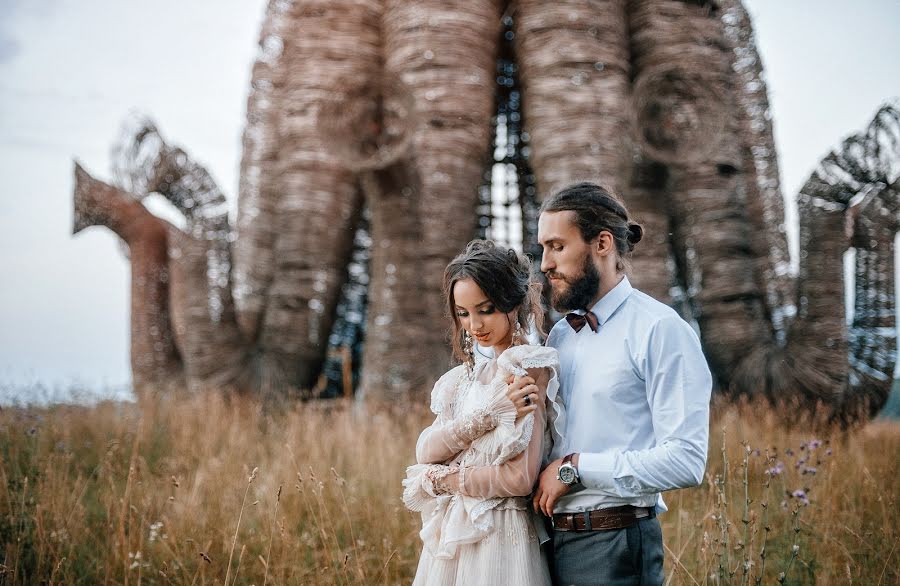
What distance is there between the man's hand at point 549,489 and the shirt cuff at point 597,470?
0.05 meters

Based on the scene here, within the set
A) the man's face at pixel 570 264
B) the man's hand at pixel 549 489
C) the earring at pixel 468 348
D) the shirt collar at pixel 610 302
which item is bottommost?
the man's hand at pixel 549 489

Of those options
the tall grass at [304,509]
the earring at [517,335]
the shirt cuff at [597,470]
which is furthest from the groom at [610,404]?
the tall grass at [304,509]

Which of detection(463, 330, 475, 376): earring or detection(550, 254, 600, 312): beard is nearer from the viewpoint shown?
detection(550, 254, 600, 312): beard

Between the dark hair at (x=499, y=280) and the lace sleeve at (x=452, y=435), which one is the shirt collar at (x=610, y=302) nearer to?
the dark hair at (x=499, y=280)

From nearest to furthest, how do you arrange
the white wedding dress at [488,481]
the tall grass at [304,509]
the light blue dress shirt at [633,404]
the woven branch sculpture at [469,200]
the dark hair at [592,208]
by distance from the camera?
the light blue dress shirt at [633,404] → the white wedding dress at [488,481] → the dark hair at [592,208] → the tall grass at [304,509] → the woven branch sculpture at [469,200]

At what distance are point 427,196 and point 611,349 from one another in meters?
5.26

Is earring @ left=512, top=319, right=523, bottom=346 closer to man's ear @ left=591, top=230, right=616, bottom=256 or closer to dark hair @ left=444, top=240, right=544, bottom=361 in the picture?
dark hair @ left=444, top=240, right=544, bottom=361

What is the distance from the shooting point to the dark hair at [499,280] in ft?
6.23

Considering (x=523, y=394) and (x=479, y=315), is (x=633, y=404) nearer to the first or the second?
(x=523, y=394)

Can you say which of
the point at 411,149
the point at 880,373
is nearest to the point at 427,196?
the point at 411,149

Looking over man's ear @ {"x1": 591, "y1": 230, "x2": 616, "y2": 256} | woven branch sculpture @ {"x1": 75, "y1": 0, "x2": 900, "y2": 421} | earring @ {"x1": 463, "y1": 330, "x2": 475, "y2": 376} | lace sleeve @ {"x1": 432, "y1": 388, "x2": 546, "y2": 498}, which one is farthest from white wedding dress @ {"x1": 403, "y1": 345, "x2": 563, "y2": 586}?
woven branch sculpture @ {"x1": 75, "y1": 0, "x2": 900, "y2": 421}

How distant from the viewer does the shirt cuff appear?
66.3 inches

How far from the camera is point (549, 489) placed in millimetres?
1752

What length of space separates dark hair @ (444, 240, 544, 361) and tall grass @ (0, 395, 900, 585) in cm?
71
